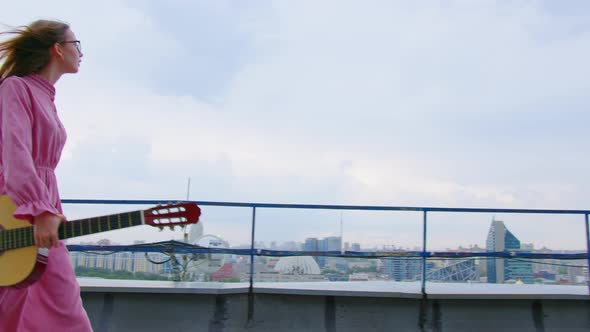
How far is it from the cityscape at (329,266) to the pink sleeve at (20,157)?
13.3 feet

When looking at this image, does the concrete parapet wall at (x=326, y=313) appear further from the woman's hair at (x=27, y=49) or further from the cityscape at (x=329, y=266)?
the woman's hair at (x=27, y=49)

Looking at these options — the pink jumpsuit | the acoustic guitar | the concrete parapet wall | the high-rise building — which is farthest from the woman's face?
the high-rise building

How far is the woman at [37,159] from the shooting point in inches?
89.4

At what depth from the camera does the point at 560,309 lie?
627cm

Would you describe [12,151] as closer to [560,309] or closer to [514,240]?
[514,240]

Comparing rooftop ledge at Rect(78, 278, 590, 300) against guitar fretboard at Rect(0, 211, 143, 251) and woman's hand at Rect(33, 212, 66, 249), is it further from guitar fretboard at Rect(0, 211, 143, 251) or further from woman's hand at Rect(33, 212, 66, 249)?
woman's hand at Rect(33, 212, 66, 249)

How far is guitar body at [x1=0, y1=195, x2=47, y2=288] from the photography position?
7.40 feet

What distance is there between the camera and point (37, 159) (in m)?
2.50

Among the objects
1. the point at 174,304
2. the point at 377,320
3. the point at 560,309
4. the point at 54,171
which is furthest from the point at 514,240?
the point at 54,171

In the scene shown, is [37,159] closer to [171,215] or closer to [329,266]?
[171,215]

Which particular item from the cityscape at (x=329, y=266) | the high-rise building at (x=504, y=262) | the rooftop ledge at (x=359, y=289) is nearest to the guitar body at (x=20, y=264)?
the rooftop ledge at (x=359, y=289)

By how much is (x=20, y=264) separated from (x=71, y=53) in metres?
1.07

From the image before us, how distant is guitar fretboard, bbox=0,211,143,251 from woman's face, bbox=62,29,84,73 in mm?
788

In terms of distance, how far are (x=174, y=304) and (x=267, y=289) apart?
105cm
